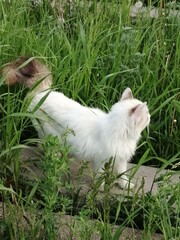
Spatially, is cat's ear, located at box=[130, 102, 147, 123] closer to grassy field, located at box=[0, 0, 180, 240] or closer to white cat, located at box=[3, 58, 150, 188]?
white cat, located at box=[3, 58, 150, 188]

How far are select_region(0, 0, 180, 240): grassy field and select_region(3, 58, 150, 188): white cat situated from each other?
11 centimetres

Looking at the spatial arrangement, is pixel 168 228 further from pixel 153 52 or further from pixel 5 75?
pixel 153 52

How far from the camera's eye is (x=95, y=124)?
3246 mm

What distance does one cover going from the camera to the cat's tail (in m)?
3.38

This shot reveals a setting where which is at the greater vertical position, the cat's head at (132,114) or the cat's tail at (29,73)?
the cat's tail at (29,73)

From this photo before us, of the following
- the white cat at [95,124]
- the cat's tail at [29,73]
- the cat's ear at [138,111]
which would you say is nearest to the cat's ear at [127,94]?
the white cat at [95,124]

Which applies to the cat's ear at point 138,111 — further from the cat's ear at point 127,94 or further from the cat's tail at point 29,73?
the cat's tail at point 29,73

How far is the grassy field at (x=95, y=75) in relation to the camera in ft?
8.91

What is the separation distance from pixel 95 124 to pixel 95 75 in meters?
A: 0.60

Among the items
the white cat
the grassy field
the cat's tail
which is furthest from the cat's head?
the cat's tail

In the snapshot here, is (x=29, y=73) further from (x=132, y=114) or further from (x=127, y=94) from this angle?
(x=132, y=114)

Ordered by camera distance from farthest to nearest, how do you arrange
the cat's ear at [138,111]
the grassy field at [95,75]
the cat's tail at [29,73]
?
the cat's tail at [29,73] → the cat's ear at [138,111] → the grassy field at [95,75]

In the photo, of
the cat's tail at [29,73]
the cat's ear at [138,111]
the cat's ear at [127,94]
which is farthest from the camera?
the cat's tail at [29,73]

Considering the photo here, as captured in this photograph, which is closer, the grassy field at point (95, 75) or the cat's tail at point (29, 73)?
the grassy field at point (95, 75)
